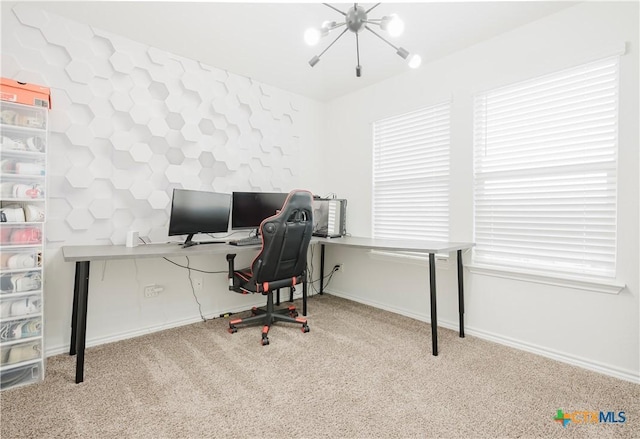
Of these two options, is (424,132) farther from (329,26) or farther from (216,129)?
(216,129)

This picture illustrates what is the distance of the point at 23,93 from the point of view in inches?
72.6

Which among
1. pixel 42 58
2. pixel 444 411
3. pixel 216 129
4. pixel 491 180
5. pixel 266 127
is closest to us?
pixel 444 411

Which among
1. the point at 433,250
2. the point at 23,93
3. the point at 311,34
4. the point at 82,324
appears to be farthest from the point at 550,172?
the point at 23,93

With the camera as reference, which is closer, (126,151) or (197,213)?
(126,151)

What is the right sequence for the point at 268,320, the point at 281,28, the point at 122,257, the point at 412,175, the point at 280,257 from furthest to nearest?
the point at 412,175, the point at 268,320, the point at 280,257, the point at 281,28, the point at 122,257

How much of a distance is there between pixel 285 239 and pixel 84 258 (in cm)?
130

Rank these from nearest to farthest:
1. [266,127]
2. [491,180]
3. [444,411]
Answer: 1. [444,411]
2. [491,180]
3. [266,127]

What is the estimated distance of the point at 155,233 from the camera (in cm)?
273

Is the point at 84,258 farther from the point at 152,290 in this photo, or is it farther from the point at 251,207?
the point at 251,207

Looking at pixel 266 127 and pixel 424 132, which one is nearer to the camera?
pixel 424 132

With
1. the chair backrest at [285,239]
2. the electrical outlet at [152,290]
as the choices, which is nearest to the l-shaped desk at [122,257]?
the chair backrest at [285,239]

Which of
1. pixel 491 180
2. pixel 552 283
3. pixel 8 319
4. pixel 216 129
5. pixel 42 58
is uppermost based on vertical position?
pixel 42 58

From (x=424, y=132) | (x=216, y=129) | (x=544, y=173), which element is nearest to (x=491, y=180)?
(x=544, y=173)

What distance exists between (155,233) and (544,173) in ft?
10.2
